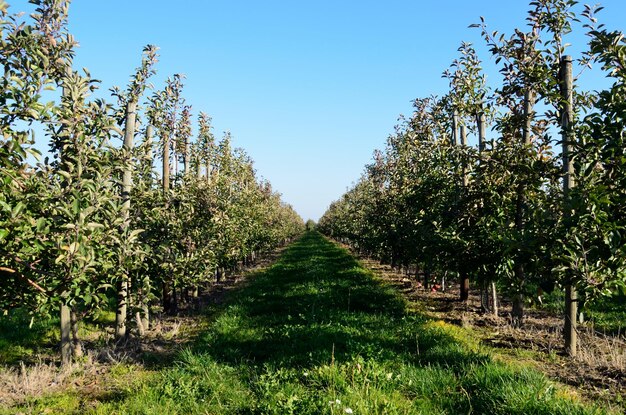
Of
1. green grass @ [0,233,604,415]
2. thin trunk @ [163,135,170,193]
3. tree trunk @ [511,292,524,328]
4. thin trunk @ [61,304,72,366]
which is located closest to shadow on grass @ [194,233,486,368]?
green grass @ [0,233,604,415]

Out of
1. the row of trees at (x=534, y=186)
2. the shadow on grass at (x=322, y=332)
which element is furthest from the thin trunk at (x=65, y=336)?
the row of trees at (x=534, y=186)

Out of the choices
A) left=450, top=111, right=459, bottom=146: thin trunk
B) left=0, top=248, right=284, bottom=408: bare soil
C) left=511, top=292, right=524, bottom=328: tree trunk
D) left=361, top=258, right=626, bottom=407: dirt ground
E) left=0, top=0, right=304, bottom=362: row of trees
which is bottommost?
left=0, top=248, right=284, bottom=408: bare soil

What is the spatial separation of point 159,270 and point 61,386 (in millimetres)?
3273

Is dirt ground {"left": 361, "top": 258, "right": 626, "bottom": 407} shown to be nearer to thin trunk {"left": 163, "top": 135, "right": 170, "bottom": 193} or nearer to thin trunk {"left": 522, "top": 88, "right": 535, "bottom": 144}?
thin trunk {"left": 522, "top": 88, "right": 535, "bottom": 144}

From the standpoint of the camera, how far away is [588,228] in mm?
6312

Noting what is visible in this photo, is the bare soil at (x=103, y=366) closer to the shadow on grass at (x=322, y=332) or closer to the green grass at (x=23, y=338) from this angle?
the green grass at (x=23, y=338)

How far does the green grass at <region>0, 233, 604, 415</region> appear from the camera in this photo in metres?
5.52

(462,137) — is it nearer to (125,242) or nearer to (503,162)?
(503,162)

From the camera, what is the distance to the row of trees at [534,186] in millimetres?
5512

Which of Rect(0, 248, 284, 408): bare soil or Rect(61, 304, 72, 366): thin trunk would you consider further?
Rect(61, 304, 72, 366): thin trunk

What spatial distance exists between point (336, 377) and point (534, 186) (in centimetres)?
525

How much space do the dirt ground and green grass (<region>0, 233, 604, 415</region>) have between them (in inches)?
25.9

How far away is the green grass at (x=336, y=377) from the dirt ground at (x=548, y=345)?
657 millimetres

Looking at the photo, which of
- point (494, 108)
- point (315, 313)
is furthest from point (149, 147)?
point (494, 108)
